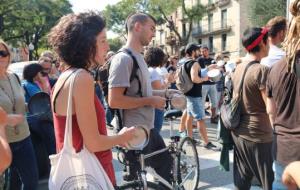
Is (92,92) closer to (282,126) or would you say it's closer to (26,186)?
(282,126)

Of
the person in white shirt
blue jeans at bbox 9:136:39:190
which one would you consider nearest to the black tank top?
the person in white shirt

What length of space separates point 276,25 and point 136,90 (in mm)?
1861

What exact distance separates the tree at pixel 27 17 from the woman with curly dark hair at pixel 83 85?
99.4ft

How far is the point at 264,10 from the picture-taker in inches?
1489

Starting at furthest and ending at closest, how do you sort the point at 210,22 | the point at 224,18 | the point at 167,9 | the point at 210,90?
the point at 210,22 → the point at 224,18 → the point at 167,9 → the point at 210,90

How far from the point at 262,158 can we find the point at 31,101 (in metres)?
2.40

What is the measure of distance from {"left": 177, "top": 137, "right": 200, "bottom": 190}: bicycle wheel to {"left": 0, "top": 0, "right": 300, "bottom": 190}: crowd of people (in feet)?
1.48

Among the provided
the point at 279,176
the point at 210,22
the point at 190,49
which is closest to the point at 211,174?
the point at 190,49

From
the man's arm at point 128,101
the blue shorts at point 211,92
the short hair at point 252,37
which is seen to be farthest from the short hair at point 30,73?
the blue shorts at point 211,92

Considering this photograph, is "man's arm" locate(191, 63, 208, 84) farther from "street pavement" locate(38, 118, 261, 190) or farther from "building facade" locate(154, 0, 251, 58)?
"building facade" locate(154, 0, 251, 58)

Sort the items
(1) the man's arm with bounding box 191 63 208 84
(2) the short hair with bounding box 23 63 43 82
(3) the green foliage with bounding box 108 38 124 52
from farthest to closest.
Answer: (3) the green foliage with bounding box 108 38 124 52 < (1) the man's arm with bounding box 191 63 208 84 < (2) the short hair with bounding box 23 63 43 82

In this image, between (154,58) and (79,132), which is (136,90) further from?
(154,58)

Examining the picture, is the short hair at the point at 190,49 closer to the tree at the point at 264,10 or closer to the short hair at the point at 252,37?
the short hair at the point at 252,37

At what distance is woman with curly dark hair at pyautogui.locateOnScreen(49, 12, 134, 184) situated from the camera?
81.4 inches
